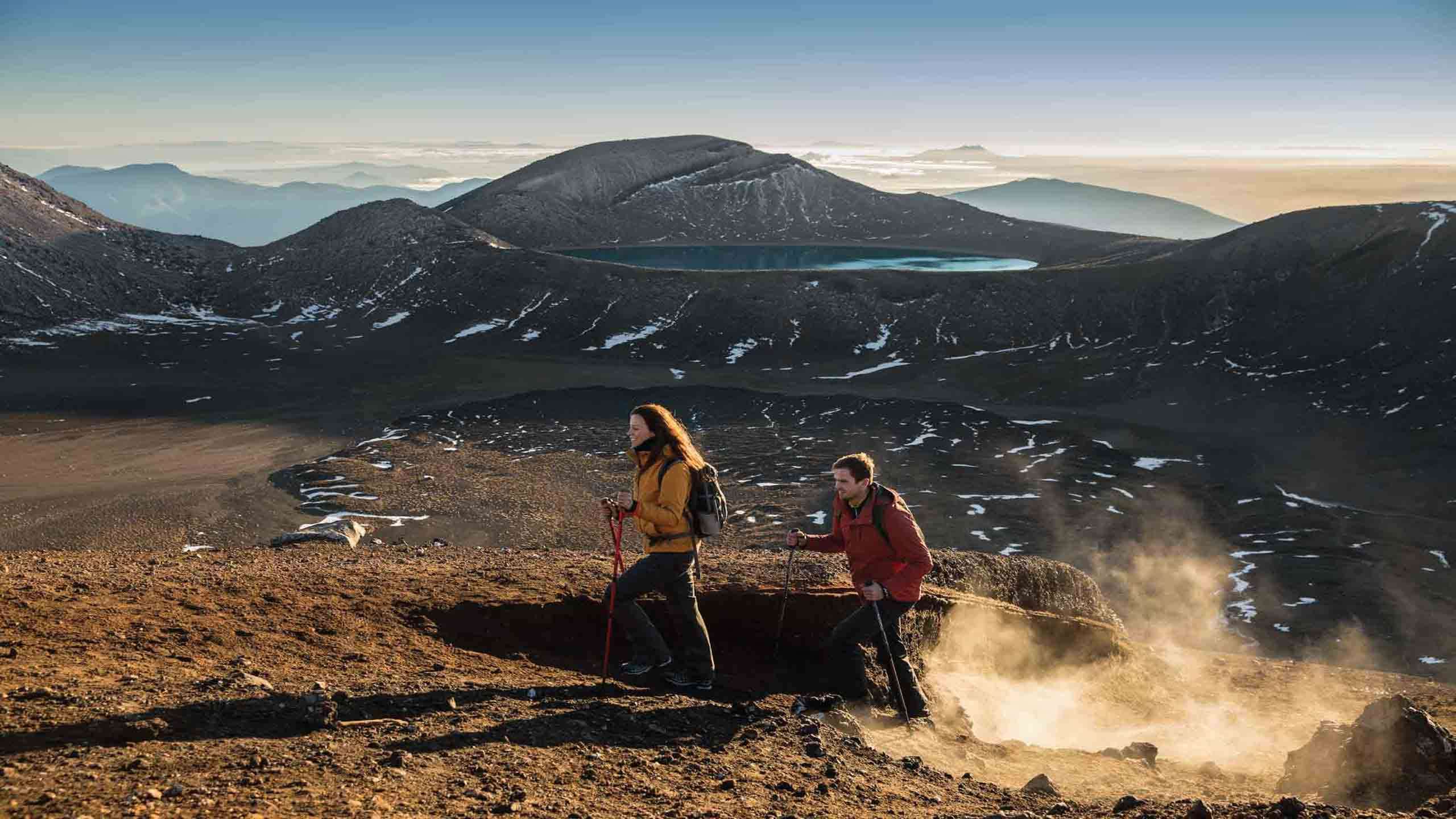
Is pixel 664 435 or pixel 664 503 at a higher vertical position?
pixel 664 435

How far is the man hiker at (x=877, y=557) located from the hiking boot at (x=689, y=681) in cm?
160

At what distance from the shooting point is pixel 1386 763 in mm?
10836

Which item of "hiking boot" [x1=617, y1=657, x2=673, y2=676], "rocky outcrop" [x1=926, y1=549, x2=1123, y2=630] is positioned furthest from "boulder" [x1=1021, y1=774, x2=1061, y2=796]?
"rocky outcrop" [x1=926, y1=549, x2=1123, y2=630]

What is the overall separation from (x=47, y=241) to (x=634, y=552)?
116 metres

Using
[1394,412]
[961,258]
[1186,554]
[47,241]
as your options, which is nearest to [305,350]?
[47,241]

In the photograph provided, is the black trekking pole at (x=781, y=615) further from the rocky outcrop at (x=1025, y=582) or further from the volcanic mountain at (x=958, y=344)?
the volcanic mountain at (x=958, y=344)

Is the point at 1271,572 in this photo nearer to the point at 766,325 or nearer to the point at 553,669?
the point at 553,669

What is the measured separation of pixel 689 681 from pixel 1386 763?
25.5 ft

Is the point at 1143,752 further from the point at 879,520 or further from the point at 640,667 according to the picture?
the point at 640,667

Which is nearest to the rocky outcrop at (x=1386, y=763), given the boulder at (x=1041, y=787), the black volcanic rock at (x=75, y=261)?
the boulder at (x=1041, y=787)

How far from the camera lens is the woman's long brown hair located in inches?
384

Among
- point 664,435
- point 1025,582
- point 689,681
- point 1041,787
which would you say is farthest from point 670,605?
point 1025,582

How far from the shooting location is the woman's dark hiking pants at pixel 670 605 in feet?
33.4

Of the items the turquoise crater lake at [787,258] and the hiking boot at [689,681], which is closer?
the hiking boot at [689,681]
